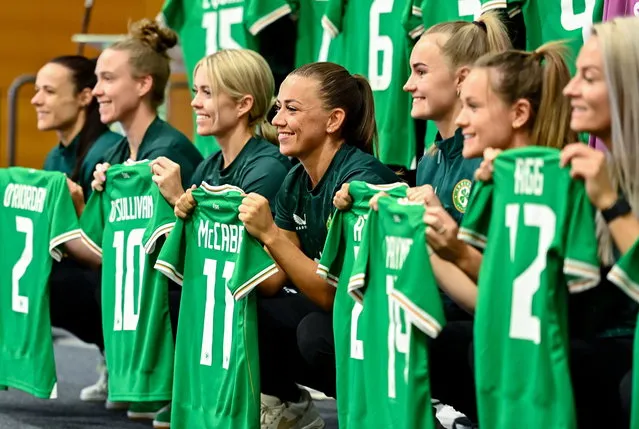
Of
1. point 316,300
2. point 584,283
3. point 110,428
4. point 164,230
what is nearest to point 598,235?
point 584,283

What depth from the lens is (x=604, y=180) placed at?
2.01 metres

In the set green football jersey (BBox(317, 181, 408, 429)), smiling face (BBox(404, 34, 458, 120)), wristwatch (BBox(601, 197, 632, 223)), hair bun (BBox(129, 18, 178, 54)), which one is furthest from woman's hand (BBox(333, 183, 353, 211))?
hair bun (BBox(129, 18, 178, 54))

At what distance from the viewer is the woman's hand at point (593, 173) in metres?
2.00

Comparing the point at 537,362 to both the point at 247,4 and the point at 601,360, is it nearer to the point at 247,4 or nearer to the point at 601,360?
the point at 601,360

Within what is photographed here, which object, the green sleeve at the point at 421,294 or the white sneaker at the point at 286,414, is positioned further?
the white sneaker at the point at 286,414

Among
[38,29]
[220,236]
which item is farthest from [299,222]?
[38,29]

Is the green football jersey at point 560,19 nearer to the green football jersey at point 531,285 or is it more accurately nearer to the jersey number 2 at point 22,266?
the green football jersey at point 531,285

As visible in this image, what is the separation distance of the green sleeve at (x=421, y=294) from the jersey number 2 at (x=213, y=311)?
669 millimetres

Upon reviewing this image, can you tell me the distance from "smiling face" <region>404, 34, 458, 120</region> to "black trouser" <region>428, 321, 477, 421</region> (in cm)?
64

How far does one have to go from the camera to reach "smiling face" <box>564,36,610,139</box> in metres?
2.10

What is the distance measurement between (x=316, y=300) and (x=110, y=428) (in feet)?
3.13

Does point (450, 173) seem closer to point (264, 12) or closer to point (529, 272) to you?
point (529, 272)

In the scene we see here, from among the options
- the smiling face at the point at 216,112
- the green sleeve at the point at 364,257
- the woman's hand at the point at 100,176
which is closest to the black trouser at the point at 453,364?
the green sleeve at the point at 364,257

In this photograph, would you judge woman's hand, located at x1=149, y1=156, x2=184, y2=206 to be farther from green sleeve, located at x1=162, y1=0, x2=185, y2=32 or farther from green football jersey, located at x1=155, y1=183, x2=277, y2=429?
green sleeve, located at x1=162, y1=0, x2=185, y2=32
